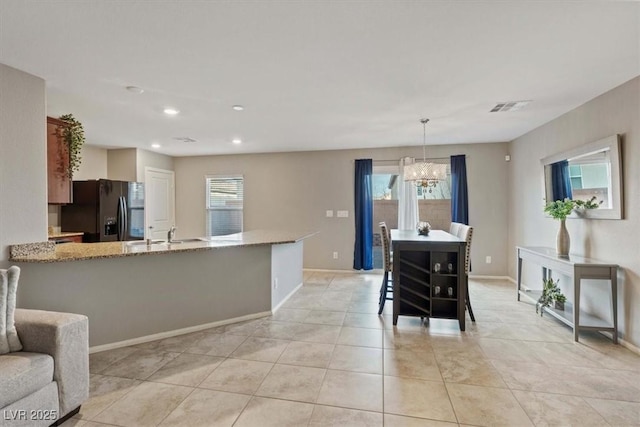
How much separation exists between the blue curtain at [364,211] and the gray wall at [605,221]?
→ 97.0 inches

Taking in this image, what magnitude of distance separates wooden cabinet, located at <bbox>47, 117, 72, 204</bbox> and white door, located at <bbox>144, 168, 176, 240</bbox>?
2.55m

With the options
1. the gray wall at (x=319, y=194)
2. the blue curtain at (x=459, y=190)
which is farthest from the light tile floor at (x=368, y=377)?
the gray wall at (x=319, y=194)

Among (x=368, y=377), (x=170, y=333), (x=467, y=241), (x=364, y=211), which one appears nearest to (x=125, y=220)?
(x=170, y=333)

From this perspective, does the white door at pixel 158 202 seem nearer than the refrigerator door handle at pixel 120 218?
No

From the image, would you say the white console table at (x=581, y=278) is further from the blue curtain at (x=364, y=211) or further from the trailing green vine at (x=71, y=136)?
the trailing green vine at (x=71, y=136)

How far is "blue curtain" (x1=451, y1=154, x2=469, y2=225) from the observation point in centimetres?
524

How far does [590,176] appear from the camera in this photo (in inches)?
124

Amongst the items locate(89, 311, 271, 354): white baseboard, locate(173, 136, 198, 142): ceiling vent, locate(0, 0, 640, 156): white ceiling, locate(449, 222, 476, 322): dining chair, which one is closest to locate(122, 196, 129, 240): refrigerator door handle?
locate(173, 136, 198, 142): ceiling vent

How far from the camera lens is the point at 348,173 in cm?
573

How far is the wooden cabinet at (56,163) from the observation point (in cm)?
299

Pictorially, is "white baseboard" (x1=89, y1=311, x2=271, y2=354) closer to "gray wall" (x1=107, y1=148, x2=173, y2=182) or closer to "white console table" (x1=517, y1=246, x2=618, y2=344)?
"white console table" (x1=517, y1=246, x2=618, y2=344)

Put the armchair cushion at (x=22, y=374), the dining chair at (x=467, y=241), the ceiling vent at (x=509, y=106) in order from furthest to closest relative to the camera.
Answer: the ceiling vent at (x=509, y=106) → the dining chair at (x=467, y=241) → the armchair cushion at (x=22, y=374)

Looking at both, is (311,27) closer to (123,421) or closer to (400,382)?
(400,382)

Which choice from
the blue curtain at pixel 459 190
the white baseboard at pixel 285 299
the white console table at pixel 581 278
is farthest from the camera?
the blue curtain at pixel 459 190
